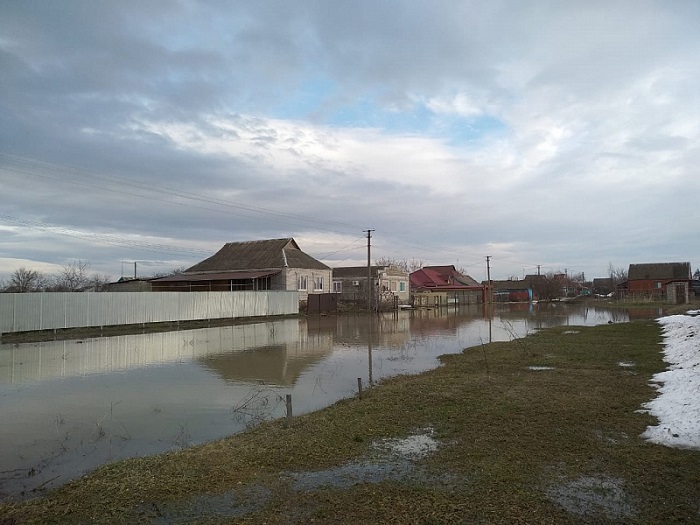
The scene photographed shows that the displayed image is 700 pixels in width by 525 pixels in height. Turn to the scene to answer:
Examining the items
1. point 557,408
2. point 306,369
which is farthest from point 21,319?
point 557,408

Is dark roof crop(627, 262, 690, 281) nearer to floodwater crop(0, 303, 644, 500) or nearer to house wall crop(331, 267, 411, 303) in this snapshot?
house wall crop(331, 267, 411, 303)

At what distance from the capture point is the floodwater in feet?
24.4

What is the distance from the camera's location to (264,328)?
2839cm

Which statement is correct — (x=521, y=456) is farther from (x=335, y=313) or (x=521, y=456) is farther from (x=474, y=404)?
(x=335, y=313)

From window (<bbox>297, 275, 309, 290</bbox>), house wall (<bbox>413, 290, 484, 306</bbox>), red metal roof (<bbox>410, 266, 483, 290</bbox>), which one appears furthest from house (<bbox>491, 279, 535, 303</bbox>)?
window (<bbox>297, 275, 309, 290</bbox>)

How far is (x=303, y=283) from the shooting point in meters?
45.4

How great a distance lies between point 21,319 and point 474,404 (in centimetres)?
2093

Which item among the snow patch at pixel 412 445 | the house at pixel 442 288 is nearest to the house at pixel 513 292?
the house at pixel 442 288

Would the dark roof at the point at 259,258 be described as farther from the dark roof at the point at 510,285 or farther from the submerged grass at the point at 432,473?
the dark roof at the point at 510,285

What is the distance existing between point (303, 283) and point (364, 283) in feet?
37.0

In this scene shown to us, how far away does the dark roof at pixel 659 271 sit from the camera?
81.6 m

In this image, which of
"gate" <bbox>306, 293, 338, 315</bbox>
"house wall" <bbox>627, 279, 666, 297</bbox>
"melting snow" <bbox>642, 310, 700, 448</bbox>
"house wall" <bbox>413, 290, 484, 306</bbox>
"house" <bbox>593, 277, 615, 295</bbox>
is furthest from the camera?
"house" <bbox>593, 277, 615, 295</bbox>

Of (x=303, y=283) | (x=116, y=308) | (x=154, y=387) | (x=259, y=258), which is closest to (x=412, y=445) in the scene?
(x=154, y=387)

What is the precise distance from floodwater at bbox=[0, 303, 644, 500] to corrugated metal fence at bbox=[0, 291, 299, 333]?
3.11 metres
